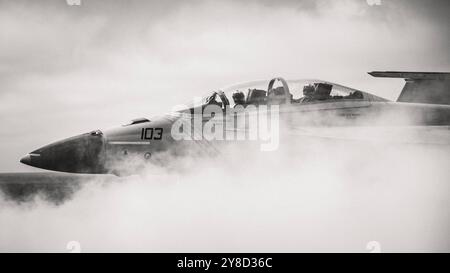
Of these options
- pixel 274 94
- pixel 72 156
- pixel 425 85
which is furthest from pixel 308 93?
pixel 72 156

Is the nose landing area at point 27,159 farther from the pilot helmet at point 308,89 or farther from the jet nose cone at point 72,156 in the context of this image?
the pilot helmet at point 308,89

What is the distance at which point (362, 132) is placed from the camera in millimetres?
7980

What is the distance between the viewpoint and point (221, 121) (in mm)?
7859

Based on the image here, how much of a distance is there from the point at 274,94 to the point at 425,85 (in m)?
4.47

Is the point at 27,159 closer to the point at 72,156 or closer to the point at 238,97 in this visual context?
the point at 72,156

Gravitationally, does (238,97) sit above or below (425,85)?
below

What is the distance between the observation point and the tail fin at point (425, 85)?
9852mm

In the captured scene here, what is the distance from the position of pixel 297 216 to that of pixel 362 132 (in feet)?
6.24

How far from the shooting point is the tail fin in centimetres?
985

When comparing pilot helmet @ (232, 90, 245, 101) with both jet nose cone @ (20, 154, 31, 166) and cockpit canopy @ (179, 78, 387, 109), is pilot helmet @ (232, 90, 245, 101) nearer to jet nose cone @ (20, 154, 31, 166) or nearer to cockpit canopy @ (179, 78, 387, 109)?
cockpit canopy @ (179, 78, 387, 109)
